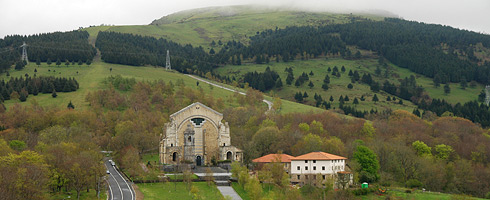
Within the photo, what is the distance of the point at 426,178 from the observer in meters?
79.4

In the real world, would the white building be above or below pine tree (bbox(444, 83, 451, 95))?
above

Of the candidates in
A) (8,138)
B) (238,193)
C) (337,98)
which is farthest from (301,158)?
(337,98)

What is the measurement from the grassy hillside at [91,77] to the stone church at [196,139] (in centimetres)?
4784

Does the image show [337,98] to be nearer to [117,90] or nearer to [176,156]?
[117,90]

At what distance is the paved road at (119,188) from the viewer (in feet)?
204

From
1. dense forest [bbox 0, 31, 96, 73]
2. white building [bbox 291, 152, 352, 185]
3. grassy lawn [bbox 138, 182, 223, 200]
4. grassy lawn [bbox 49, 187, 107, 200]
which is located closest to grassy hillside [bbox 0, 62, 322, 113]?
dense forest [bbox 0, 31, 96, 73]

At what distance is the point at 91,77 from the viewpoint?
154000 mm

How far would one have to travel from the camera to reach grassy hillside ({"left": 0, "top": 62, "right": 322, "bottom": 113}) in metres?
134

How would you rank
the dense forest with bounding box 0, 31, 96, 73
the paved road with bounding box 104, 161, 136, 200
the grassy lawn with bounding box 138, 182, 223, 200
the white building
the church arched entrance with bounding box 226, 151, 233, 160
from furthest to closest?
the dense forest with bounding box 0, 31, 96, 73 < the church arched entrance with bounding box 226, 151, 233, 160 < the white building < the grassy lawn with bounding box 138, 182, 223, 200 < the paved road with bounding box 104, 161, 136, 200

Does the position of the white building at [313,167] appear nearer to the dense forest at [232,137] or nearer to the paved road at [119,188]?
the dense forest at [232,137]

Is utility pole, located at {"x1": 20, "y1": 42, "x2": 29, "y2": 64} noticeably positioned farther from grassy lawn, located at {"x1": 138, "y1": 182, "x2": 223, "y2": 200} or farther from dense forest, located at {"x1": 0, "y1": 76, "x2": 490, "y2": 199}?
grassy lawn, located at {"x1": 138, "y1": 182, "x2": 223, "y2": 200}

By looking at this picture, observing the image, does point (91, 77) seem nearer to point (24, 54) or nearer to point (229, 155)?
point (24, 54)

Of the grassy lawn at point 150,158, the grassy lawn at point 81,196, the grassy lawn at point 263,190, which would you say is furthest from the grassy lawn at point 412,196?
the grassy lawn at point 150,158

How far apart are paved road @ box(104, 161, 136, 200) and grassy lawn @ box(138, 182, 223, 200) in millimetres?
→ 1614
